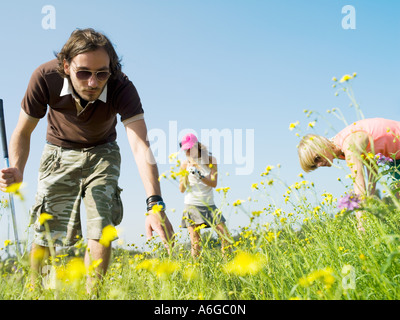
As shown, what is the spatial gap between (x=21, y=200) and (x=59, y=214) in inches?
72.7

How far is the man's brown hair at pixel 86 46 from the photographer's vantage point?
325 centimetres

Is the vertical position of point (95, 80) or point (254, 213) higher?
point (95, 80)

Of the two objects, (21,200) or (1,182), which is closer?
(21,200)

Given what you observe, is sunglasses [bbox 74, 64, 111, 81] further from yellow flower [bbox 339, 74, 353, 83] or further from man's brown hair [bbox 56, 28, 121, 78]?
yellow flower [bbox 339, 74, 353, 83]

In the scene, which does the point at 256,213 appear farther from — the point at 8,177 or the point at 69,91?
the point at 69,91

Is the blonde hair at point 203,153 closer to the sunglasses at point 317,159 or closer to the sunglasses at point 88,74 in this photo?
the sunglasses at point 317,159

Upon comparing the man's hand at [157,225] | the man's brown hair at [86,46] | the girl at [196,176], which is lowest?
the girl at [196,176]

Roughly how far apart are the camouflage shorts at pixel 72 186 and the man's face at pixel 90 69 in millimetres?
520

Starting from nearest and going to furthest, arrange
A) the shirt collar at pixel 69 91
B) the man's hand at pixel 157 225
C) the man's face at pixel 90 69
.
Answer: the man's hand at pixel 157 225 < the man's face at pixel 90 69 < the shirt collar at pixel 69 91

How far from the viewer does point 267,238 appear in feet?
7.39

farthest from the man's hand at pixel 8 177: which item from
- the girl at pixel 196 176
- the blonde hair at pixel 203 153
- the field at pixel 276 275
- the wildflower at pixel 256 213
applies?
the blonde hair at pixel 203 153
